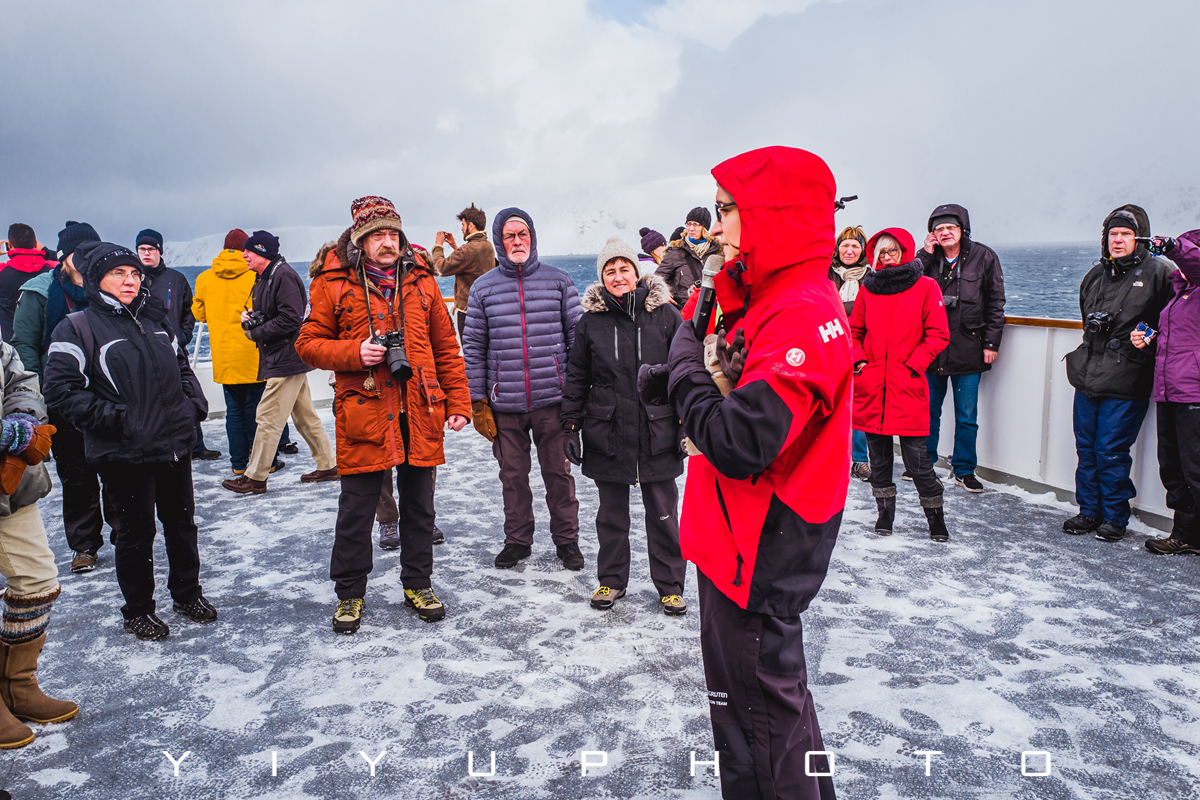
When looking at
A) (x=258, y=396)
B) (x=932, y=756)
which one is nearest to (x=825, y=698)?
(x=932, y=756)

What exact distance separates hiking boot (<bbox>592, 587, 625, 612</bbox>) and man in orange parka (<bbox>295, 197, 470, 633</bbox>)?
697 mm

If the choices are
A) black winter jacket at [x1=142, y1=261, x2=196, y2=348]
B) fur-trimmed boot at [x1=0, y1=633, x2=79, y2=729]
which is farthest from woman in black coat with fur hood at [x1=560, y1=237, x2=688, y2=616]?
black winter jacket at [x1=142, y1=261, x2=196, y2=348]

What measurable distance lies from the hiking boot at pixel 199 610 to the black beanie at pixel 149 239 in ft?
11.3

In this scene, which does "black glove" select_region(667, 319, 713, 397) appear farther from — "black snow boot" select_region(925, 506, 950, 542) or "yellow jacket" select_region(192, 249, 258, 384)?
"yellow jacket" select_region(192, 249, 258, 384)

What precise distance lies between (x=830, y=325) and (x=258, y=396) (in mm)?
5616

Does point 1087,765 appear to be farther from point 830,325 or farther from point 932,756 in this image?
point 830,325

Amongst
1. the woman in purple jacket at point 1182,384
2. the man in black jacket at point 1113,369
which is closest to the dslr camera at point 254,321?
the man in black jacket at point 1113,369

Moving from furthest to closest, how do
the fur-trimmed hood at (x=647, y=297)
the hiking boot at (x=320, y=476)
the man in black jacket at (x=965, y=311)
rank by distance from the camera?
1. the hiking boot at (x=320, y=476)
2. the man in black jacket at (x=965, y=311)
3. the fur-trimmed hood at (x=647, y=297)

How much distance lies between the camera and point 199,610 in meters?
3.41

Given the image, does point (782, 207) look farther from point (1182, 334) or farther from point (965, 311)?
point (965, 311)

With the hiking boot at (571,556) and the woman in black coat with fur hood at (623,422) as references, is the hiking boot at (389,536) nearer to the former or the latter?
the hiking boot at (571,556)

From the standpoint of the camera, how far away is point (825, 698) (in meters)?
2.66

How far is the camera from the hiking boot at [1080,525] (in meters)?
4.38

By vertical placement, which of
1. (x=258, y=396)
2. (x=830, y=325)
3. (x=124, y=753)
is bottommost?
(x=124, y=753)
